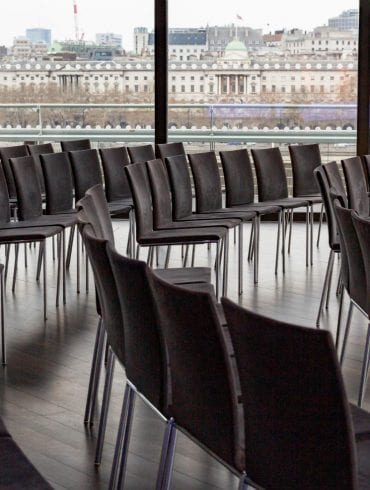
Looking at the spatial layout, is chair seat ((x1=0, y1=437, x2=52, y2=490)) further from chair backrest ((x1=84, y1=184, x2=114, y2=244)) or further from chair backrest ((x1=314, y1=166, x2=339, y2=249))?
chair backrest ((x1=314, y1=166, x2=339, y2=249))

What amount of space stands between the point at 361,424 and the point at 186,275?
207cm

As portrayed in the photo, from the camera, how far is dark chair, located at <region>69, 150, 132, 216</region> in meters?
7.28

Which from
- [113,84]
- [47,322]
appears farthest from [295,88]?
[47,322]

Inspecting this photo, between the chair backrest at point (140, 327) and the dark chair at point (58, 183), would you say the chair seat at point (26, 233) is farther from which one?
the chair backrest at point (140, 327)

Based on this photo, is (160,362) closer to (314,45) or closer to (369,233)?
(369,233)

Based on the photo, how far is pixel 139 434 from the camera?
4074mm

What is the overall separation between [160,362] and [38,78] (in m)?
7.33

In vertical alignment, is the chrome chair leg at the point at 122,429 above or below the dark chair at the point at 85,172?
below

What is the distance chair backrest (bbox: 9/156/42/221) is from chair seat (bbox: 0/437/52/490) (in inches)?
159

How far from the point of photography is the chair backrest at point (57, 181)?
6859 mm

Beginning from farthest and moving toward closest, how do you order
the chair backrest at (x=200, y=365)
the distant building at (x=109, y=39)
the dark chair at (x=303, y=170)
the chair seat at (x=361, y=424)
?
the distant building at (x=109, y=39)
the dark chair at (x=303, y=170)
the chair seat at (x=361, y=424)
the chair backrest at (x=200, y=365)

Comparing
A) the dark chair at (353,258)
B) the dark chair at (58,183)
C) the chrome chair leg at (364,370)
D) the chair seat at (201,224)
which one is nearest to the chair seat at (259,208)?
the chair seat at (201,224)

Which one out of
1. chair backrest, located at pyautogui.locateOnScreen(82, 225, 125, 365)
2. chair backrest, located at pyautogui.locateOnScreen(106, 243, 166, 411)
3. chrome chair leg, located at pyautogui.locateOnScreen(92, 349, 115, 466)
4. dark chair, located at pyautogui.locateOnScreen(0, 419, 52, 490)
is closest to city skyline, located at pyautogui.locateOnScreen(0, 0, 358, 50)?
chrome chair leg, located at pyautogui.locateOnScreen(92, 349, 115, 466)

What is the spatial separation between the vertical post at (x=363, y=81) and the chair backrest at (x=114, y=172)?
270 centimetres
